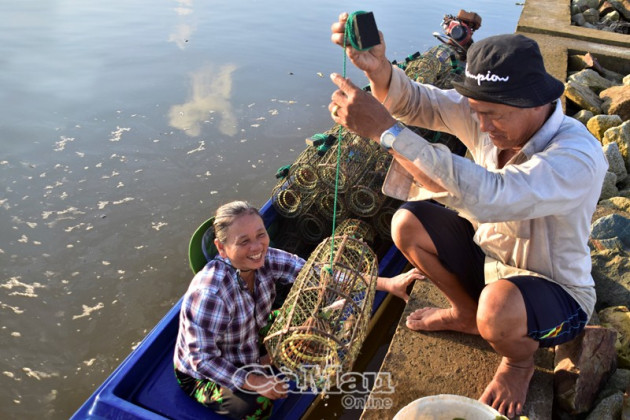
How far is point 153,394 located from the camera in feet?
10.2

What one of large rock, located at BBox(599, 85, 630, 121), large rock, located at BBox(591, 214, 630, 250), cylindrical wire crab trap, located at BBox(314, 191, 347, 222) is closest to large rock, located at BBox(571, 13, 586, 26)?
large rock, located at BBox(599, 85, 630, 121)

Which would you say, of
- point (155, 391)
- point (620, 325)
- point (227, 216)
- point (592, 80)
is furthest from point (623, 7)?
point (155, 391)

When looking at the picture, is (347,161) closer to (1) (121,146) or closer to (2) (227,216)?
(2) (227,216)

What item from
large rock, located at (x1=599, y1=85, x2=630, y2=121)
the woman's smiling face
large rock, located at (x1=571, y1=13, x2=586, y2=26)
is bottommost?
large rock, located at (x1=599, y1=85, x2=630, y2=121)

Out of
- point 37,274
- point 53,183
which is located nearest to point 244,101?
point 53,183

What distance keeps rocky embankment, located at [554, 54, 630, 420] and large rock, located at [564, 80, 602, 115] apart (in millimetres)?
197

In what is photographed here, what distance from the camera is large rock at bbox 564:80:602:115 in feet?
19.7

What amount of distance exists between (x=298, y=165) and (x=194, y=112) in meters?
3.37

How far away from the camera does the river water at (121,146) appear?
4.11 metres

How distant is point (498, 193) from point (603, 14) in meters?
12.3

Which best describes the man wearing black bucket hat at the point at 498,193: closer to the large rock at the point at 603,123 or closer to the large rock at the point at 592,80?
the large rock at the point at 603,123

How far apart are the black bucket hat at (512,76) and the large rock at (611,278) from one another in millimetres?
1762

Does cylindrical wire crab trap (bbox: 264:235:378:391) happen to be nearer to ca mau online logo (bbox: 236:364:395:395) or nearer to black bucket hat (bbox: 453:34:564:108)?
ca mau online logo (bbox: 236:364:395:395)

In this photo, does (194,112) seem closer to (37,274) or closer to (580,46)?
(37,274)
